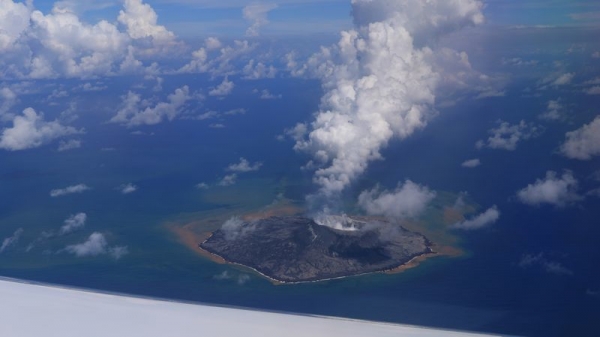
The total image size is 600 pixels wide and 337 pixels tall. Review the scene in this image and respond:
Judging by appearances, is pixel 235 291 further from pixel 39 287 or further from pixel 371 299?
pixel 39 287

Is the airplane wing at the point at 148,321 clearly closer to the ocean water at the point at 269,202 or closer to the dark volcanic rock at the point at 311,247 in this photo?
the ocean water at the point at 269,202

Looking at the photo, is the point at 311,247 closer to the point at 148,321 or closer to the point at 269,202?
the point at 269,202

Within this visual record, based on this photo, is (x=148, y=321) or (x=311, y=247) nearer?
(x=148, y=321)

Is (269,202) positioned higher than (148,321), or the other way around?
(269,202)

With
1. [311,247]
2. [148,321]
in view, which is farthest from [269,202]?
[148,321]

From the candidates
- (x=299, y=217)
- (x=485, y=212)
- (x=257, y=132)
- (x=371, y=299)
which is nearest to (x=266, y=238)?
(x=299, y=217)

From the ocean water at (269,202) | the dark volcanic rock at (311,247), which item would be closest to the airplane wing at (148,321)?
the ocean water at (269,202)
